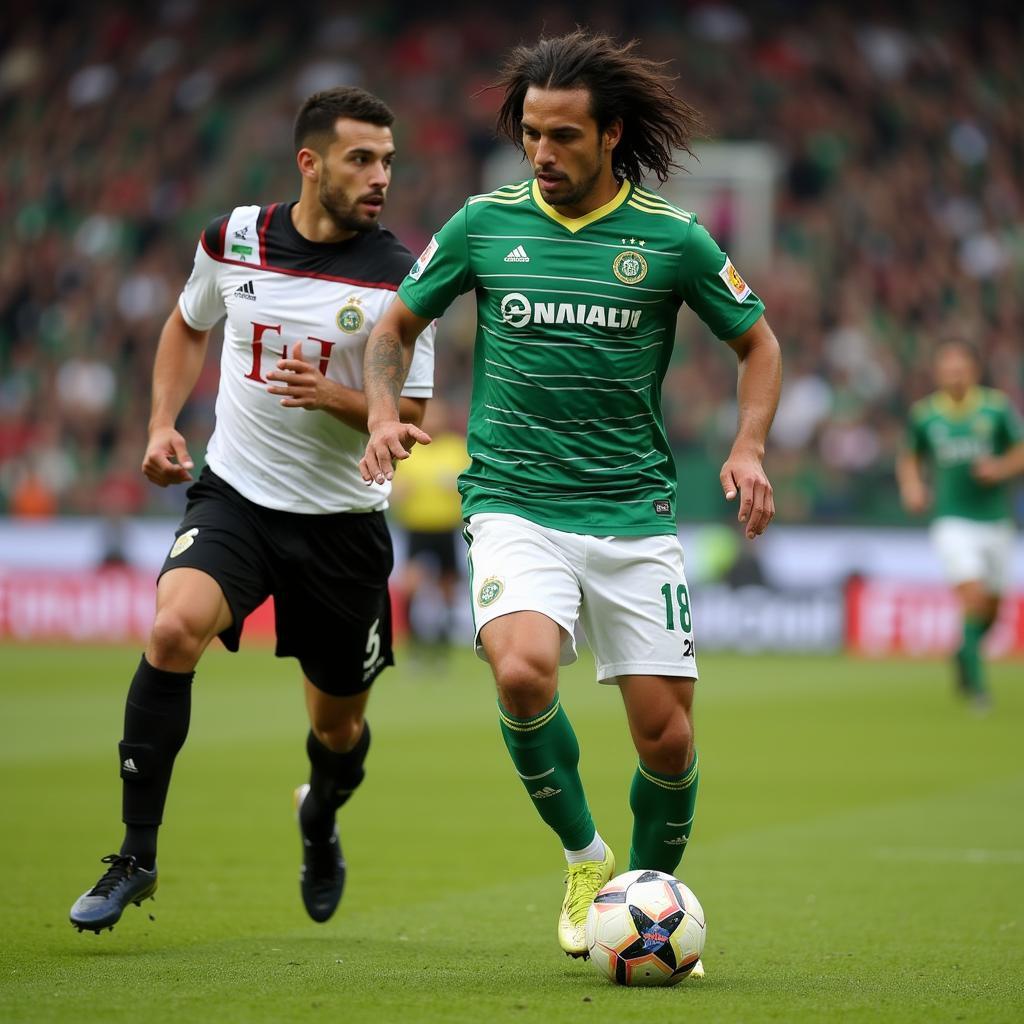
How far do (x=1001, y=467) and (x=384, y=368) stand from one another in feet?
31.2

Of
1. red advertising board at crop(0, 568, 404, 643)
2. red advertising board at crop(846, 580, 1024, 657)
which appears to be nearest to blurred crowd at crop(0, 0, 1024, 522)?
red advertising board at crop(0, 568, 404, 643)

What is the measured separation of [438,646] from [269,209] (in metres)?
11.9

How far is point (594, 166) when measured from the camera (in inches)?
210

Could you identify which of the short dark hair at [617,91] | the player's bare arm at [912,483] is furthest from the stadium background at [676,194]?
the short dark hair at [617,91]

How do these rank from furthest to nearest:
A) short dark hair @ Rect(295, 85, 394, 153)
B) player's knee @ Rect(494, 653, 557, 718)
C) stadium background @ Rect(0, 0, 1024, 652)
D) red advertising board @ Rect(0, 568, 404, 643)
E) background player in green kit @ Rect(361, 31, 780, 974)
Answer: red advertising board @ Rect(0, 568, 404, 643), stadium background @ Rect(0, 0, 1024, 652), short dark hair @ Rect(295, 85, 394, 153), background player in green kit @ Rect(361, 31, 780, 974), player's knee @ Rect(494, 653, 557, 718)

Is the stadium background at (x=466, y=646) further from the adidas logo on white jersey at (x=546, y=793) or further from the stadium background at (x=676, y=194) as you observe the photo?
the adidas logo on white jersey at (x=546, y=793)

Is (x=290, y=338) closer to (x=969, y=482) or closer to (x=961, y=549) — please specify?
(x=961, y=549)

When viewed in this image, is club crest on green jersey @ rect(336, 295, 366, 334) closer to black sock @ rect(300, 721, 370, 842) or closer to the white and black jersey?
the white and black jersey

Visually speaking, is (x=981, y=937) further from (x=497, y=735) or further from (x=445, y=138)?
(x=445, y=138)

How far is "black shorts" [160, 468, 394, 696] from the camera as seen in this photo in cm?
589

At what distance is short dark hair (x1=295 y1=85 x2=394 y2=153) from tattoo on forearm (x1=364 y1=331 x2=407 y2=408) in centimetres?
100

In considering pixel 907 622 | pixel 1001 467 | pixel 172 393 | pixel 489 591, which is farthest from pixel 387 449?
pixel 907 622

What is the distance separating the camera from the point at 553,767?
17.1 ft

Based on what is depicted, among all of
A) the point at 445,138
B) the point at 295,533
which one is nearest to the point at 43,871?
the point at 295,533
